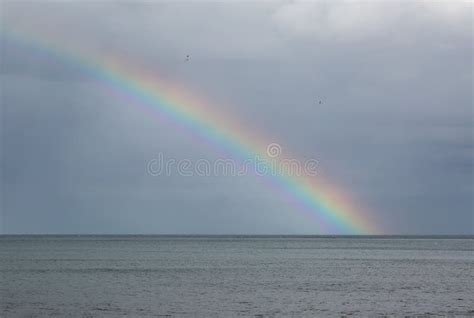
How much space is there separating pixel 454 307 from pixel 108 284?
3549 centimetres

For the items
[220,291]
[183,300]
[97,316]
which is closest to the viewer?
[97,316]

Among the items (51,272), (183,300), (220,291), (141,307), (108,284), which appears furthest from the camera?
(51,272)

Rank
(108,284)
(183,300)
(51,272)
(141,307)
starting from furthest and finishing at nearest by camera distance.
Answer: (51,272), (108,284), (183,300), (141,307)

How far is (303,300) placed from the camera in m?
Answer: 63.7

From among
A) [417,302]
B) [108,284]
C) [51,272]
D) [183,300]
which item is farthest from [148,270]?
[417,302]

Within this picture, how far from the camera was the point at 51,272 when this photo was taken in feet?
320

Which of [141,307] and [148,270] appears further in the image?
[148,270]

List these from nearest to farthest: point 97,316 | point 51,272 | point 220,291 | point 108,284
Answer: point 97,316 < point 220,291 < point 108,284 < point 51,272

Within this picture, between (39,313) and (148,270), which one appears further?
(148,270)

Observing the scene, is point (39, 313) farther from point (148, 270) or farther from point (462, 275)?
point (462, 275)

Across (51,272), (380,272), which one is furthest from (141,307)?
(380,272)

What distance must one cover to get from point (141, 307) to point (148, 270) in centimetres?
4549

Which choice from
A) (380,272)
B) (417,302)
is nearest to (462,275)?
(380,272)

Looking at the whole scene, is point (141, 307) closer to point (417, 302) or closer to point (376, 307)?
point (376, 307)
